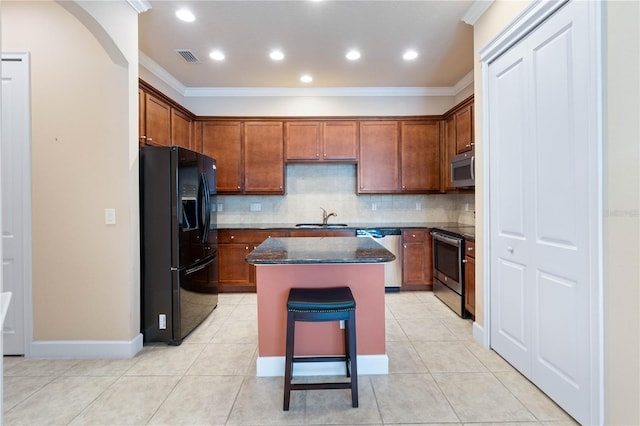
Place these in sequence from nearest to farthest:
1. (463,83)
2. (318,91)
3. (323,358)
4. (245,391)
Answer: (245,391) → (323,358) → (463,83) → (318,91)

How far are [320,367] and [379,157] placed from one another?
308 centimetres

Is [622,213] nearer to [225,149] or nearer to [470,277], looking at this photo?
[470,277]

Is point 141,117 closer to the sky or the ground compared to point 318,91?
closer to the ground

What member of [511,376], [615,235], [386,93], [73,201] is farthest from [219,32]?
[511,376]

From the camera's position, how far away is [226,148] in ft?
14.9

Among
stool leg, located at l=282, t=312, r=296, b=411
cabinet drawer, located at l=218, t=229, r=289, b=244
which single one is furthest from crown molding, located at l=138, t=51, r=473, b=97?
stool leg, located at l=282, t=312, r=296, b=411

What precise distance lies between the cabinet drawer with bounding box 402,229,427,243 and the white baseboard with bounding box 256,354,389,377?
2.18 metres

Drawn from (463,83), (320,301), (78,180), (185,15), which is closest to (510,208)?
(320,301)

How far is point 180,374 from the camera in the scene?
2334mm

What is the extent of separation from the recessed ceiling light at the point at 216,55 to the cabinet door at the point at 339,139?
1.56m

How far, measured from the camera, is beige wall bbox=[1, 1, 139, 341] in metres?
2.57

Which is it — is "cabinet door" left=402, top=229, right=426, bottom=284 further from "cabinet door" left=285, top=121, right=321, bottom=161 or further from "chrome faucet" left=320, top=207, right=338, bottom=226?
"cabinet door" left=285, top=121, right=321, bottom=161

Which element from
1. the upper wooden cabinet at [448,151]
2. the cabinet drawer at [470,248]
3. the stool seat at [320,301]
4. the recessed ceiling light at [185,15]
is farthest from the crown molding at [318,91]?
the stool seat at [320,301]

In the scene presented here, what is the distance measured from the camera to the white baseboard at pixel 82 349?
2576 millimetres
